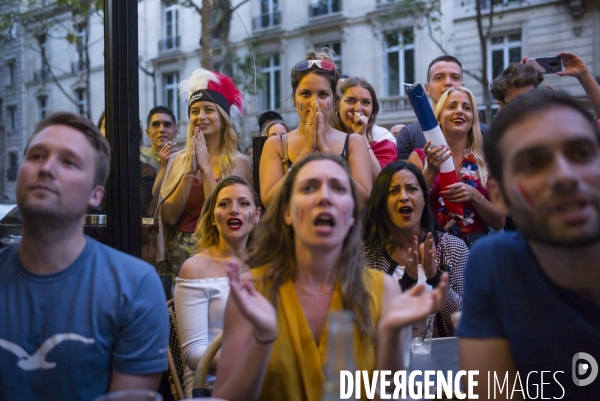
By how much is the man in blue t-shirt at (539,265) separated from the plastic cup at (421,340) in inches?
30.6

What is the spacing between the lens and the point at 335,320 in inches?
59.0

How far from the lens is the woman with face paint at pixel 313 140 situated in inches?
136

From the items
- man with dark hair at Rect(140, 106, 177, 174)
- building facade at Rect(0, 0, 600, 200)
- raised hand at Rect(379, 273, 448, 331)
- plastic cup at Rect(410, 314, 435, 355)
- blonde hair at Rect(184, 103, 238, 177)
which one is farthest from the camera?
building facade at Rect(0, 0, 600, 200)

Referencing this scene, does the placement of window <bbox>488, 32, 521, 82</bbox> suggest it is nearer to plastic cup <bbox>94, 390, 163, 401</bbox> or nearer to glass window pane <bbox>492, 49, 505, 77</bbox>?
glass window pane <bbox>492, 49, 505, 77</bbox>

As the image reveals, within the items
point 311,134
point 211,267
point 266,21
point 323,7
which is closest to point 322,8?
point 323,7

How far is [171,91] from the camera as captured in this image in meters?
20.6

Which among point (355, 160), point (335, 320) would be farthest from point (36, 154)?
point (355, 160)

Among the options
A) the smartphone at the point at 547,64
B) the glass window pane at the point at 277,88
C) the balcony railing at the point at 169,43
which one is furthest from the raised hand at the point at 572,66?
the glass window pane at the point at 277,88

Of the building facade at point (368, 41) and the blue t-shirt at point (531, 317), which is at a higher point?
the building facade at point (368, 41)

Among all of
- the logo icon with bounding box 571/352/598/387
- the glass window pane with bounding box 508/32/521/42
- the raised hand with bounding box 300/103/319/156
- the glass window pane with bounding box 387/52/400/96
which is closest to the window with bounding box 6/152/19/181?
the raised hand with bounding box 300/103/319/156

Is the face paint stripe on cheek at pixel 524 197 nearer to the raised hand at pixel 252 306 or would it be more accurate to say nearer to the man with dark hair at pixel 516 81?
the raised hand at pixel 252 306

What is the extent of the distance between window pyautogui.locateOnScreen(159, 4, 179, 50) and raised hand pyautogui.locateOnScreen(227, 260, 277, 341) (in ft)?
61.2

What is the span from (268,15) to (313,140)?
20962mm

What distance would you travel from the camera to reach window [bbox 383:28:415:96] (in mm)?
20156
